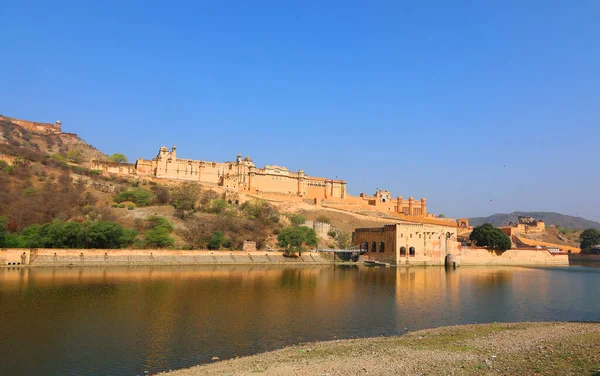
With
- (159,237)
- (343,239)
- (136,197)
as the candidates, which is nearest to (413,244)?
(343,239)

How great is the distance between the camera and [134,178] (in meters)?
60.2

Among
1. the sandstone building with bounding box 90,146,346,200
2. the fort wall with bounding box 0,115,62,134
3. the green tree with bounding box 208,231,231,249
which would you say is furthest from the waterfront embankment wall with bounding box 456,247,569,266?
the fort wall with bounding box 0,115,62,134

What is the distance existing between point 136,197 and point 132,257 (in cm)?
1545

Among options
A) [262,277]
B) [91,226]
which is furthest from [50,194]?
[262,277]

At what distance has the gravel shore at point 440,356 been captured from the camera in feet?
30.8

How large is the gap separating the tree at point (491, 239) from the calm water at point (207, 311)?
1633 cm

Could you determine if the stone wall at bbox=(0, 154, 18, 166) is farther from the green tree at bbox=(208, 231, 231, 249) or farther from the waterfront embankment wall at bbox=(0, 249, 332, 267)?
the green tree at bbox=(208, 231, 231, 249)

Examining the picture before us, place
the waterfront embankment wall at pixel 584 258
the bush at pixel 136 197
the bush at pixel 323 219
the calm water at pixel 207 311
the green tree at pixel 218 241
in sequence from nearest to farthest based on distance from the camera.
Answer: the calm water at pixel 207 311 → the green tree at pixel 218 241 → the bush at pixel 136 197 → the waterfront embankment wall at pixel 584 258 → the bush at pixel 323 219

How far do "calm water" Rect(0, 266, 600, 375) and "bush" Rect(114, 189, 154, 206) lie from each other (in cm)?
1844

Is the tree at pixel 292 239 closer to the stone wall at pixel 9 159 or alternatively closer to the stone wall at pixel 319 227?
the stone wall at pixel 319 227

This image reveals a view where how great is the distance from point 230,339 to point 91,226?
82.6 ft

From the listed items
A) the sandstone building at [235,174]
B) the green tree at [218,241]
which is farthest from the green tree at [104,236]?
the sandstone building at [235,174]

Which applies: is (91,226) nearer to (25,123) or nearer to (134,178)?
(134,178)

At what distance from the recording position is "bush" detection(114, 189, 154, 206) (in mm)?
48562
